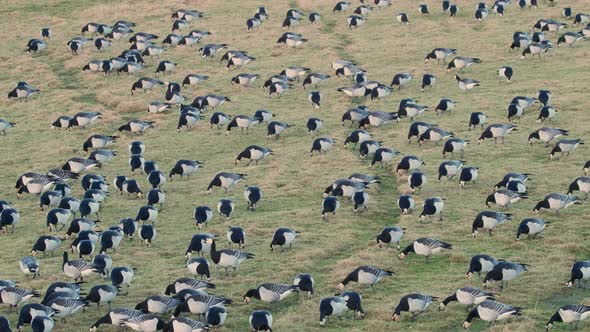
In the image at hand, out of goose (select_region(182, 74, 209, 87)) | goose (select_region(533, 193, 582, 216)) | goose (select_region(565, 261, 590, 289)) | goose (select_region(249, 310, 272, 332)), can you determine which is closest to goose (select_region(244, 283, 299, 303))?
goose (select_region(249, 310, 272, 332))

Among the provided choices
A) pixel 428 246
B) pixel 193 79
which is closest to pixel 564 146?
pixel 428 246

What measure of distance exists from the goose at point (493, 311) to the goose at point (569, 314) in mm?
802

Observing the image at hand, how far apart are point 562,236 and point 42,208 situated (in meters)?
17.4

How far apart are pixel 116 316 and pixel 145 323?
741mm

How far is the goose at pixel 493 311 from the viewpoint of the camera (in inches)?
890

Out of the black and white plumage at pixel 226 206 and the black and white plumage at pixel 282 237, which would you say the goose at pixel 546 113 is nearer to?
the black and white plumage at pixel 226 206

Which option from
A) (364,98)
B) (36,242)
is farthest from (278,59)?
(36,242)

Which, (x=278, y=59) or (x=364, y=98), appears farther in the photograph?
(x=278, y=59)

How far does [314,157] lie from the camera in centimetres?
3841

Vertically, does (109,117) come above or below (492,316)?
below

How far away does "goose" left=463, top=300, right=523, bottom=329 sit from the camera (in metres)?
22.6

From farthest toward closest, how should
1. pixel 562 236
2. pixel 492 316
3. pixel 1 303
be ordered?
pixel 562 236 < pixel 1 303 < pixel 492 316

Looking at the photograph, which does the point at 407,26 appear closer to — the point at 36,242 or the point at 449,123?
the point at 449,123

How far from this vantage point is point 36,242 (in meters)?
29.9
